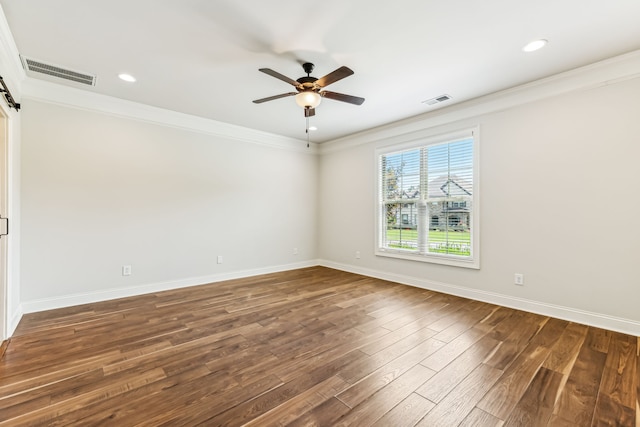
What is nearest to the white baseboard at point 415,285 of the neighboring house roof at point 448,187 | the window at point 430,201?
the window at point 430,201

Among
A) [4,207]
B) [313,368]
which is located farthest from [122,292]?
[313,368]

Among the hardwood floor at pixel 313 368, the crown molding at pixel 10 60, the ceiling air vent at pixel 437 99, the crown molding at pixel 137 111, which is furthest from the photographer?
the ceiling air vent at pixel 437 99

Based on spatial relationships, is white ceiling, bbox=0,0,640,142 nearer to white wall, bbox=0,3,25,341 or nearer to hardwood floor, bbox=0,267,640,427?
white wall, bbox=0,3,25,341

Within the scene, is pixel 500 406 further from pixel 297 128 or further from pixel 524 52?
pixel 297 128

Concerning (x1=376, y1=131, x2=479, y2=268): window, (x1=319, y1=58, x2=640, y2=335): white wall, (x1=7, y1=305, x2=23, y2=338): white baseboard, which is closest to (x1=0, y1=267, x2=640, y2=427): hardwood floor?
(x1=7, y1=305, x2=23, y2=338): white baseboard

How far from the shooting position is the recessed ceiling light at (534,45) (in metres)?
2.53

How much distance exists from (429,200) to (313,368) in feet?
10.8

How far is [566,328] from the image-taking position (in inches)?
114

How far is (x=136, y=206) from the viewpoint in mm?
4051

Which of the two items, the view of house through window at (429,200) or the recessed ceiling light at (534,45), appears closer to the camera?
the recessed ceiling light at (534,45)

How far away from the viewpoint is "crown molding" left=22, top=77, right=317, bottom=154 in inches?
132

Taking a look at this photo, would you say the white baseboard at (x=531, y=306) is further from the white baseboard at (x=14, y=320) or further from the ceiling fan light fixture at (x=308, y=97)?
the white baseboard at (x=14, y=320)

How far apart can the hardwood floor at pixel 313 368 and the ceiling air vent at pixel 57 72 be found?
9.05ft

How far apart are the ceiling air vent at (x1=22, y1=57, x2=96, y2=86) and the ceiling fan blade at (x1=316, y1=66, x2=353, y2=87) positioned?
2711 mm
